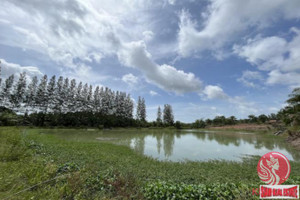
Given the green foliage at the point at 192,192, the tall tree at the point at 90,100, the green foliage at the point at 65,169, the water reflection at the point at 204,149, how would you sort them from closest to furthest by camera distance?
the green foliage at the point at 192,192
the green foliage at the point at 65,169
the water reflection at the point at 204,149
the tall tree at the point at 90,100

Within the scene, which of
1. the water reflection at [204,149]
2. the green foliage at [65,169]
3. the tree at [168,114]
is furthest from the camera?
the tree at [168,114]

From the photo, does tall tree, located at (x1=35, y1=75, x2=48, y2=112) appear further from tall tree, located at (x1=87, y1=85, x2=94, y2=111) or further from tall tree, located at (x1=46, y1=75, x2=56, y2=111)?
tall tree, located at (x1=87, y1=85, x2=94, y2=111)

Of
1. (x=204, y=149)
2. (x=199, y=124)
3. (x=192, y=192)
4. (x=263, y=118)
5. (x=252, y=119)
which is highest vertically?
(x=263, y=118)

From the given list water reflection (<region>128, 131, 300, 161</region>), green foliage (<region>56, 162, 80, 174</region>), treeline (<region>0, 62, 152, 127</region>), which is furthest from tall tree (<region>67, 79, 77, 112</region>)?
green foliage (<region>56, 162, 80, 174</region>)

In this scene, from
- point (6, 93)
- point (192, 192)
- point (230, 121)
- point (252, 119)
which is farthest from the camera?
point (230, 121)

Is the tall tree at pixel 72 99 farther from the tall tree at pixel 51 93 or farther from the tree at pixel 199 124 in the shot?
the tree at pixel 199 124

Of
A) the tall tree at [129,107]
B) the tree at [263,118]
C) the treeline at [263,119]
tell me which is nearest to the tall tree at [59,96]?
the tall tree at [129,107]

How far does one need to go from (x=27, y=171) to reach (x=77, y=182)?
1.56 meters

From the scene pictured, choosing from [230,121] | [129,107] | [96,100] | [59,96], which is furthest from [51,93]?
[230,121]

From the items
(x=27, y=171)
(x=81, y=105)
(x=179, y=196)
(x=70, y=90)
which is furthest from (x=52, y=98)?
(x=179, y=196)

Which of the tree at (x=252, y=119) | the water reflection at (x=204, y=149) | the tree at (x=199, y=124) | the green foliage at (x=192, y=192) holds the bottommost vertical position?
the water reflection at (x=204, y=149)

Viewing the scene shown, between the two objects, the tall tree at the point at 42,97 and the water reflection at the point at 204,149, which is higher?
the tall tree at the point at 42,97

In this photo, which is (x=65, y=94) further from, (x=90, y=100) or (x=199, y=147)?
(x=199, y=147)

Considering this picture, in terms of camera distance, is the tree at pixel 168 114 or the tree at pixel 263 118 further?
the tree at pixel 168 114
